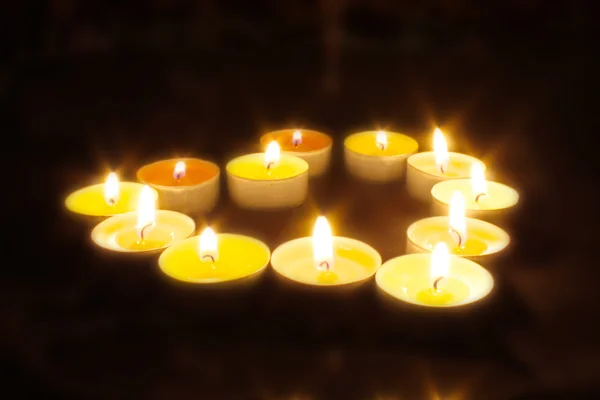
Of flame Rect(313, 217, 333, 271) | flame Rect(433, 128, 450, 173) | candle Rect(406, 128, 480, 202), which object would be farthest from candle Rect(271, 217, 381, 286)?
flame Rect(433, 128, 450, 173)

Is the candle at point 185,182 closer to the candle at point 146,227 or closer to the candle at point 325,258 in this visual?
the candle at point 146,227

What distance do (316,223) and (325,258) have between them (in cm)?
6

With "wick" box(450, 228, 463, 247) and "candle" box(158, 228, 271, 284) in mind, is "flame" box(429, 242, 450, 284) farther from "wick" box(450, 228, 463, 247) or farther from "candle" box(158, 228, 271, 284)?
"candle" box(158, 228, 271, 284)

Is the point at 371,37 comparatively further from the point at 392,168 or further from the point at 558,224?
the point at 558,224

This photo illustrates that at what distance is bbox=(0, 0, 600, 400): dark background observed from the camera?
87cm

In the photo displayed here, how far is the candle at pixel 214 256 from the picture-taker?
1.05 m

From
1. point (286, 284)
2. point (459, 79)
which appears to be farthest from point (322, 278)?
point (459, 79)

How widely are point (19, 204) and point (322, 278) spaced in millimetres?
610

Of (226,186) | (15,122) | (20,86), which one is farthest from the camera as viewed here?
(20,86)

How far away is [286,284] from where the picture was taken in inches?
36.7

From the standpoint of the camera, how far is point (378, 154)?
149 centimetres

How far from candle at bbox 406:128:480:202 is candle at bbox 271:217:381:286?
27 centimetres

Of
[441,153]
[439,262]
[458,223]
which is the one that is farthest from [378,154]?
[439,262]

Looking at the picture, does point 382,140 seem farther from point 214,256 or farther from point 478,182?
point 214,256
